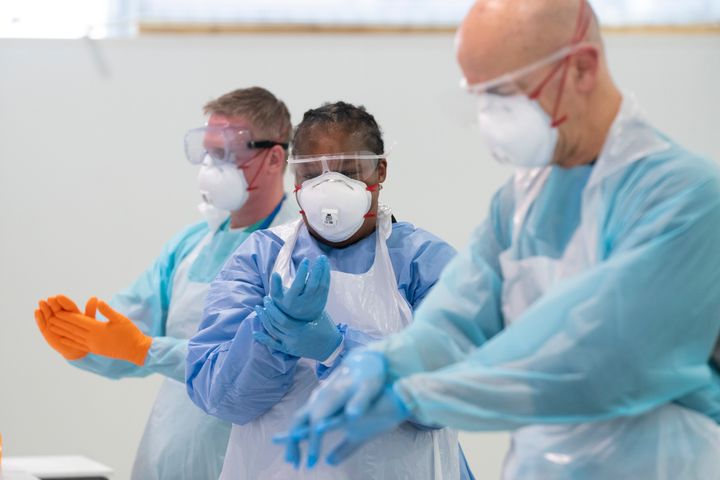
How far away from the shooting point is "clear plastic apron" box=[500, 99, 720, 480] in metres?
1.42

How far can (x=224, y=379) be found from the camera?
6.38 feet

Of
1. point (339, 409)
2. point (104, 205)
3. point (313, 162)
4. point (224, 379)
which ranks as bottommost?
point (104, 205)

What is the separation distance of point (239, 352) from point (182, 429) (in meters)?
0.81

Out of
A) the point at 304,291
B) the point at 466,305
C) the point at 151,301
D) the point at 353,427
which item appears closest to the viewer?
the point at 353,427

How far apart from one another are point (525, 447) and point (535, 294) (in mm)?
235

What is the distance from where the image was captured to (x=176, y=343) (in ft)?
8.64

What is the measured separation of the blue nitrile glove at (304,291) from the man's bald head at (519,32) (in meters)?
0.50

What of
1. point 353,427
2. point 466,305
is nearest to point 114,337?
point 466,305

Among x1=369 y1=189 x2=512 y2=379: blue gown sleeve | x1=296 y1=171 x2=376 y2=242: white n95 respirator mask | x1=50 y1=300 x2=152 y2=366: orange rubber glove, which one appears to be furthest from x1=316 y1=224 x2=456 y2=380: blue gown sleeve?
x1=50 y1=300 x2=152 y2=366: orange rubber glove

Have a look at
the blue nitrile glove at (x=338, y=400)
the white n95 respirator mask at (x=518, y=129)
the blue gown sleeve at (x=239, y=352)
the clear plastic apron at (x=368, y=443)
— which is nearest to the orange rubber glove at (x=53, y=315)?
the blue gown sleeve at (x=239, y=352)

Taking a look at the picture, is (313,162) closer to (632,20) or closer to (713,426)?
(713,426)

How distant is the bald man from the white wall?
2612mm

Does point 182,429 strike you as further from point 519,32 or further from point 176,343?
point 519,32

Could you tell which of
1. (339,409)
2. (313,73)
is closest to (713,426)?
(339,409)
